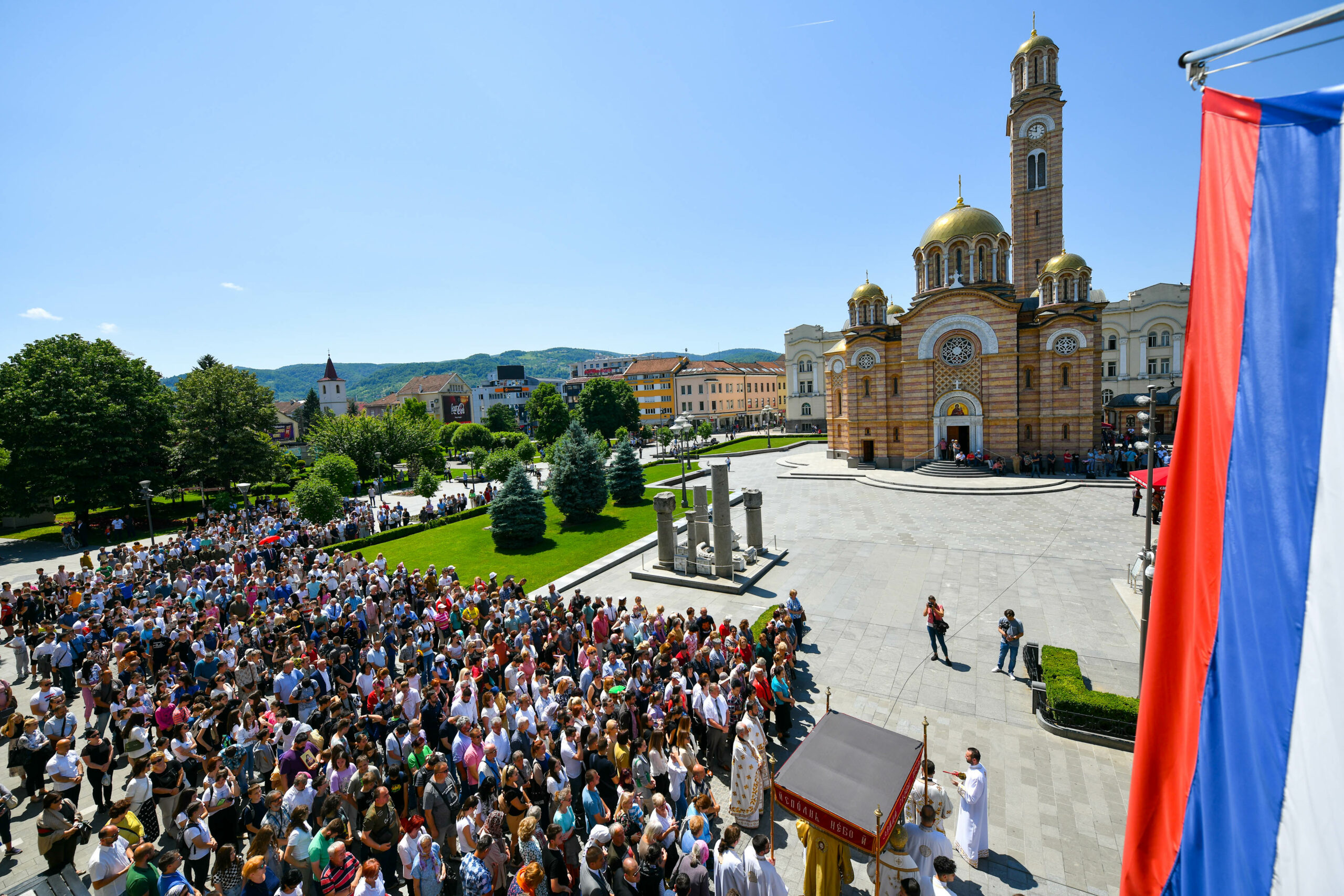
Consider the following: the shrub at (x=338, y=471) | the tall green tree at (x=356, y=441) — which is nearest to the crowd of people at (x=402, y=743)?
the shrub at (x=338, y=471)

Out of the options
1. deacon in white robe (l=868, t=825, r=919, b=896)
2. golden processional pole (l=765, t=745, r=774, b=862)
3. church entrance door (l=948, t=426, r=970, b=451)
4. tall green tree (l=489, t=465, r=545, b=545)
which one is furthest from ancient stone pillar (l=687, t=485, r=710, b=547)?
church entrance door (l=948, t=426, r=970, b=451)

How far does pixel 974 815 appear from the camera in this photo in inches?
268

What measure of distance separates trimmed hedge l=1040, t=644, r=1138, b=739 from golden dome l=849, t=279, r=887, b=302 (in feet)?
107

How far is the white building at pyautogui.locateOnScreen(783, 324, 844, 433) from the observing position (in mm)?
69188

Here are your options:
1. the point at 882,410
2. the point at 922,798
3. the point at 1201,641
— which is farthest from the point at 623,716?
the point at 882,410

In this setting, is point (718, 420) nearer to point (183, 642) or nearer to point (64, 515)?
point (64, 515)

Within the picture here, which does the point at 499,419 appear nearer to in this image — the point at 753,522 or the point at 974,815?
the point at 753,522

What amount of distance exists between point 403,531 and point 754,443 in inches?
1504

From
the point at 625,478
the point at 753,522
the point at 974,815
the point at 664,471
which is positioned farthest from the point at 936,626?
the point at 664,471

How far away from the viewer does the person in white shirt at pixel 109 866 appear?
5449 millimetres

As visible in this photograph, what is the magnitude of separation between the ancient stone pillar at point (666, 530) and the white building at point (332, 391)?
96838 mm

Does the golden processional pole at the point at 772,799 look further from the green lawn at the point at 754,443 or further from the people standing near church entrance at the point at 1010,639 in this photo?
the green lawn at the point at 754,443

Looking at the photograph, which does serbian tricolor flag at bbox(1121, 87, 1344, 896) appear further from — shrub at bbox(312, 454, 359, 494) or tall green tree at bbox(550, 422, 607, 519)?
shrub at bbox(312, 454, 359, 494)

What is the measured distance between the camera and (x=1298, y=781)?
2.05 m
